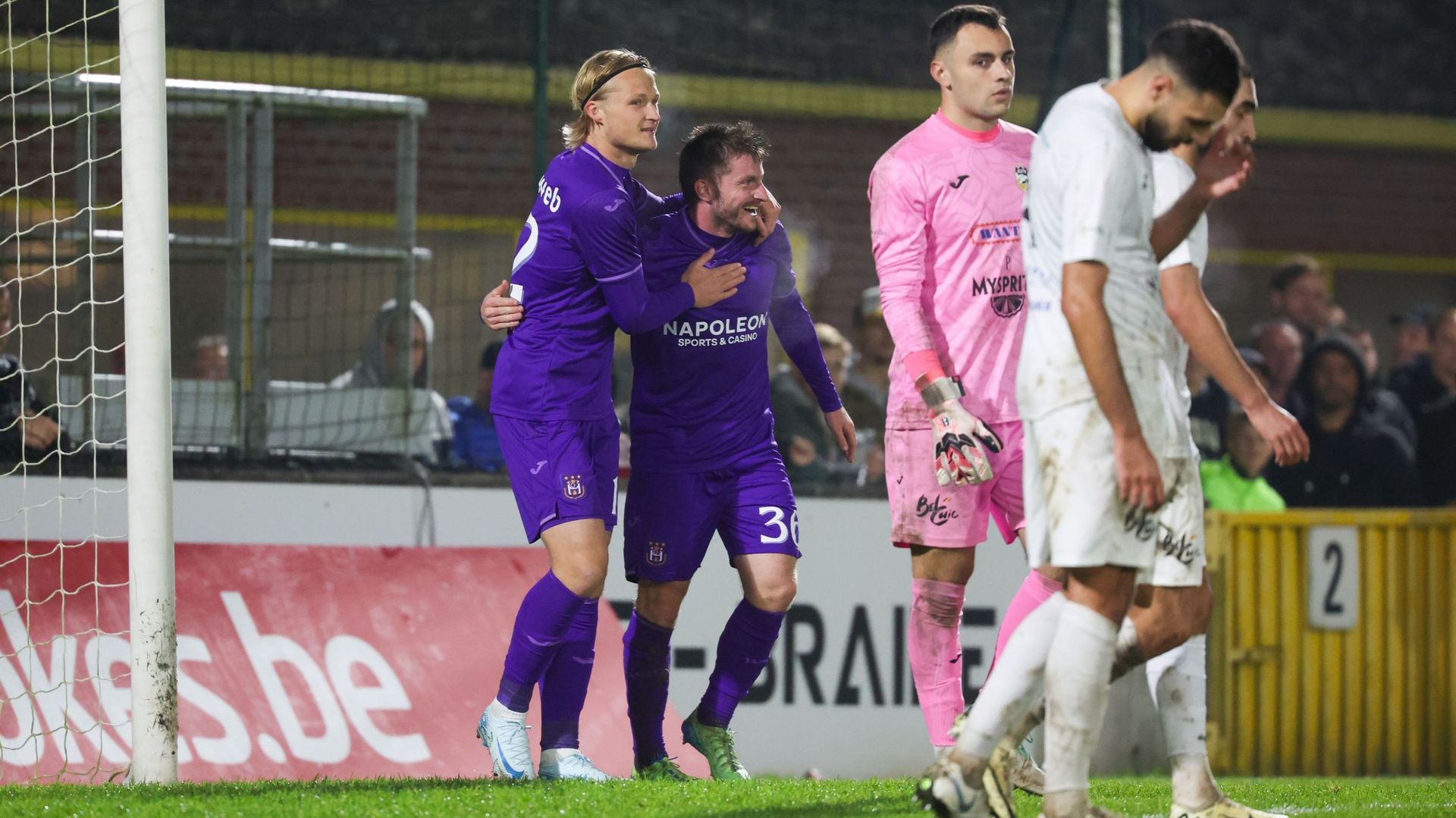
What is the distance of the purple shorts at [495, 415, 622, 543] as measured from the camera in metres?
5.62

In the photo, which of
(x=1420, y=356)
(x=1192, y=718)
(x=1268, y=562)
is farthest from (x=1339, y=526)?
(x=1192, y=718)

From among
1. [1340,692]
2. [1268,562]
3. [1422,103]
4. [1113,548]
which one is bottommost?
[1340,692]

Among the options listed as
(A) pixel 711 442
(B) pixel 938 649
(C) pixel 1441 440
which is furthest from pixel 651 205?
(C) pixel 1441 440

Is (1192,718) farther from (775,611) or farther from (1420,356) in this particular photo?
(1420,356)

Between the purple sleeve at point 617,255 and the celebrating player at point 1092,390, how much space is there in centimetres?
160

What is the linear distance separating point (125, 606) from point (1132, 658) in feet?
16.3

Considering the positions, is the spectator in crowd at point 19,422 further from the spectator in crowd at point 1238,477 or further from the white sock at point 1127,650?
the spectator in crowd at point 1238,477

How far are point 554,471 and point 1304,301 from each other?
7.00 meters

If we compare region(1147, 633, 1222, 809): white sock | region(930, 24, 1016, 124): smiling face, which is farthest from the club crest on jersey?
region(1147, 633, 1222, 809): white sock

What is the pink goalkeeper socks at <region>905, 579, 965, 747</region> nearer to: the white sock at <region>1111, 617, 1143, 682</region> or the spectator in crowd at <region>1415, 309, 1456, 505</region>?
the white sock at <region>1111, 617, 1143, 682</region>

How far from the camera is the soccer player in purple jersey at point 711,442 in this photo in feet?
19.4

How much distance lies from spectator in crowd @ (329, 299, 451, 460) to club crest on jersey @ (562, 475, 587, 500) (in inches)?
125

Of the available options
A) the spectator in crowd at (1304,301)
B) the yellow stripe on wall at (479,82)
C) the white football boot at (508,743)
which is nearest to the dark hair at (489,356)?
the yellow stripe on wall at (479,82)

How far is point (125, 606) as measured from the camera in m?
7.87
